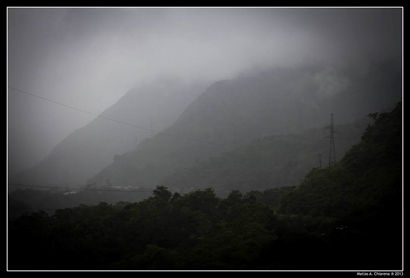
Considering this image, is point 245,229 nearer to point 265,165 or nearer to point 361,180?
point 361,180

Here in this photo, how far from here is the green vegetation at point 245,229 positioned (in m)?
A: 20.3

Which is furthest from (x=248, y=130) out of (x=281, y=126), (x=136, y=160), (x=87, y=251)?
(x=87, y=251)

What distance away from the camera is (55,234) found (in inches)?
992

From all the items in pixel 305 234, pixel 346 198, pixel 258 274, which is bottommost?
pixel 258 274

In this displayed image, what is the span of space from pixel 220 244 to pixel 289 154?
373ft

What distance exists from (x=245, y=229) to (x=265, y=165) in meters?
102

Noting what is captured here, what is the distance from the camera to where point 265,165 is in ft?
414

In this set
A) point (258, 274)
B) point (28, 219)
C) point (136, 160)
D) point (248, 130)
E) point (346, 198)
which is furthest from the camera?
point (248, 130)

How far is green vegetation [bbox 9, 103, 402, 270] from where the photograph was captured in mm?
20328

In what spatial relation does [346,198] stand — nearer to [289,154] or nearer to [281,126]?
[289,154]

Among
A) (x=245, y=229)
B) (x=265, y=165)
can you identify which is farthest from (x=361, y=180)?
(x=265, y=165)

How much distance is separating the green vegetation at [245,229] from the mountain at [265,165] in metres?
77.3

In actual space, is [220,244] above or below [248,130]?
below
